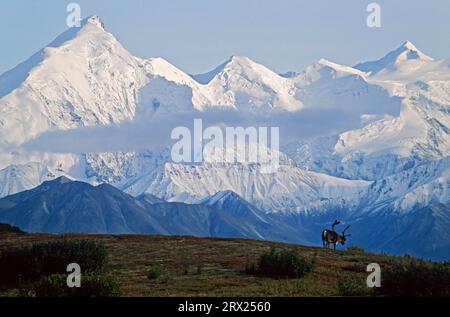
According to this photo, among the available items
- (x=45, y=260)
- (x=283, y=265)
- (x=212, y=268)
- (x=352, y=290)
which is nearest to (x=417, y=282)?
(x=352, y=290)

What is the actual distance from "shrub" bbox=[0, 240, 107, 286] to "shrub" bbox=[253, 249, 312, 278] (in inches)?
300

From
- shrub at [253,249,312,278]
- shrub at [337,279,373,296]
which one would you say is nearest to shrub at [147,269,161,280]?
shrub at [253,249,312,278]

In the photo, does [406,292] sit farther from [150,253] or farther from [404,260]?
[150,253]

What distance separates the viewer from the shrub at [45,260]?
49719 mm

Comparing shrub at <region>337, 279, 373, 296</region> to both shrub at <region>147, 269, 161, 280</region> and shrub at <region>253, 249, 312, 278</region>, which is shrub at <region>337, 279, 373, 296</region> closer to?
shrub at <region>253, 249, 312, 278</region>

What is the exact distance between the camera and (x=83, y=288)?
4284 centimetres

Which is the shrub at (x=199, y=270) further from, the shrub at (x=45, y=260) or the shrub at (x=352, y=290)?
the shrub at (x=352, y=290)

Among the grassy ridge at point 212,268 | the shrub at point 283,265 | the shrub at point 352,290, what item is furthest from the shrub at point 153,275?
the shrub at point 352,290

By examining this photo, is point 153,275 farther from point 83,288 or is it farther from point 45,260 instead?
point 83,288

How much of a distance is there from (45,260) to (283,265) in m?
11.0

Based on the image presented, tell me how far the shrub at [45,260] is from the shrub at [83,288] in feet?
16.8
